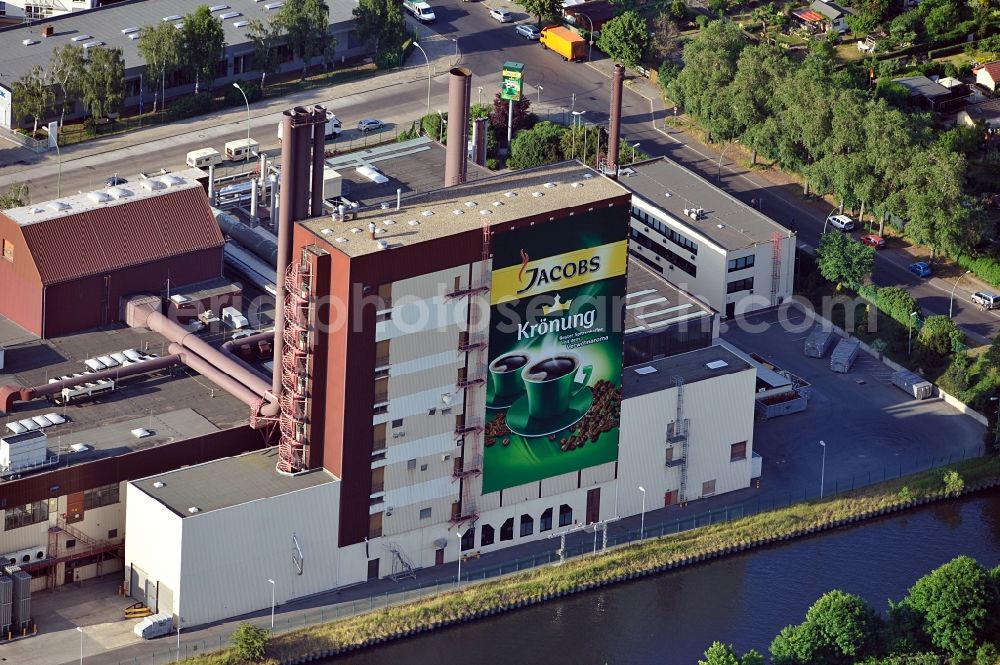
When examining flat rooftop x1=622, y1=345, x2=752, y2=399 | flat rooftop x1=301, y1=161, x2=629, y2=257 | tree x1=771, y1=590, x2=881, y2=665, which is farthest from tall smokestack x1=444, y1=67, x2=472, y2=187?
tree x1=771, y1=590, x2=881, y2=665

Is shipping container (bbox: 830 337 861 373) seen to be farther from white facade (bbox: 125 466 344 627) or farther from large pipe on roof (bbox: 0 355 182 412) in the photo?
large pipe on roof (bbox: 0 355 182 412)

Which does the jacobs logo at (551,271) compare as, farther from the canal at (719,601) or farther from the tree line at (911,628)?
the tree line at (911,628)

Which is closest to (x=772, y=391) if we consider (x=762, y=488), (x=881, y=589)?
(x=762, y=488)

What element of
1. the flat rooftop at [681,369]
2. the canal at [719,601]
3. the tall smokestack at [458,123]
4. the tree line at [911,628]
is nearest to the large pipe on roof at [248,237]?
the tall smokestack at [458,123]

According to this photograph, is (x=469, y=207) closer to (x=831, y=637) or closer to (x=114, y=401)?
(x=114, y=401)

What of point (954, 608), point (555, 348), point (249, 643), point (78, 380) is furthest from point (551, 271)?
point (954, 608)

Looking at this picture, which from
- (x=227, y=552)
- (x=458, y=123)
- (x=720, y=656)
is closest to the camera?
(x=720, y=656)
